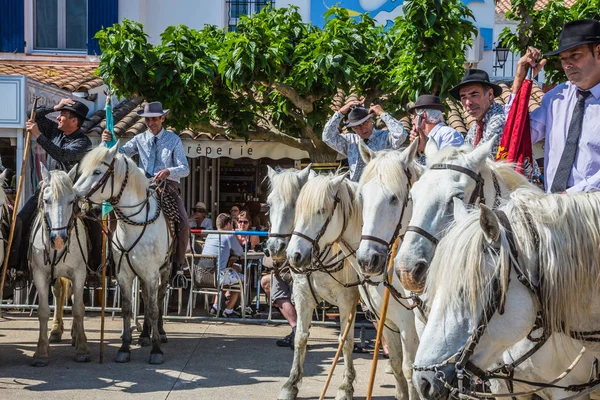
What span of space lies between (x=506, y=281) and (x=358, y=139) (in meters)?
3.97

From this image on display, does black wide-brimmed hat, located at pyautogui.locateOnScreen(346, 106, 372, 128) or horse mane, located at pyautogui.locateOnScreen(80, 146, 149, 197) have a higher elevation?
black wide-brimmed hat, located at pyautogui.locateOnScreen(346, 106, 372, 128)

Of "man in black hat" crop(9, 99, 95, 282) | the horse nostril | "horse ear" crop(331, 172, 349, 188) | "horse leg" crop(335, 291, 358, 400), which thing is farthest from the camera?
"man in black hat" crop(9, 99, 95, 282)

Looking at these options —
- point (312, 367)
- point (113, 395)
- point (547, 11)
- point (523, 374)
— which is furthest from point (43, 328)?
point (547, 11)

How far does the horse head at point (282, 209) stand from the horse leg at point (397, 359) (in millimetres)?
1200

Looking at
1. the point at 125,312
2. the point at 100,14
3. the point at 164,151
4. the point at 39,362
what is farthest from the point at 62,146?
the point at 100,14

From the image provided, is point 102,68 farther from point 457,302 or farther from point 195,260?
point 457,302

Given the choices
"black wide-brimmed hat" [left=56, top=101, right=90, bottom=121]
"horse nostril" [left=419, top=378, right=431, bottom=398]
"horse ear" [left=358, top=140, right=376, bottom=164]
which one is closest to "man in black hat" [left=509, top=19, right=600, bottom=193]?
"horse nostril" [left=419, top=378, right=431, bottom=398]

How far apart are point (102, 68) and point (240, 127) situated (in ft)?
6.58

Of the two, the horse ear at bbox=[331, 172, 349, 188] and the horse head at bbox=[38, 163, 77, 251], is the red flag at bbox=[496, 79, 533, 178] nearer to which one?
the horse ear at bbox=[331, 172, 349, 188]

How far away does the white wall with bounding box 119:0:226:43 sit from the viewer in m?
16.3

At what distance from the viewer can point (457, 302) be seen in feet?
9.23

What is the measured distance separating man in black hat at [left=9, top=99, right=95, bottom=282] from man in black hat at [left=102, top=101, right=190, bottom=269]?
325 millimetres

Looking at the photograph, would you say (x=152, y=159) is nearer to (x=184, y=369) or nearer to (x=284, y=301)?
(x=284, y=301)

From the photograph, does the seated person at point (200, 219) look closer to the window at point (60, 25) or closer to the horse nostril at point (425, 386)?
the window at point (60, 25)
